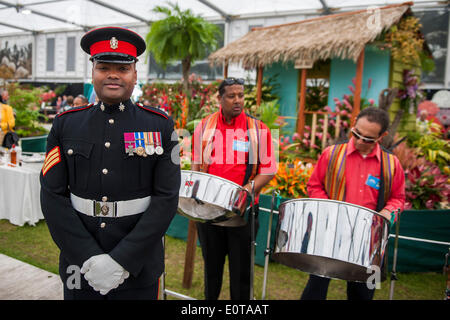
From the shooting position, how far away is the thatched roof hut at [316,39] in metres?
5.42

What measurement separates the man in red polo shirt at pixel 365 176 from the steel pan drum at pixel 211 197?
543 mm

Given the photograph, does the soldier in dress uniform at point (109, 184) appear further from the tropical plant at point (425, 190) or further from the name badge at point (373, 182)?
the tropical plant at point (425, 190)

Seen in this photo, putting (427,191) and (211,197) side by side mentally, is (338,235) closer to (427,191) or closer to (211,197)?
(211,197)

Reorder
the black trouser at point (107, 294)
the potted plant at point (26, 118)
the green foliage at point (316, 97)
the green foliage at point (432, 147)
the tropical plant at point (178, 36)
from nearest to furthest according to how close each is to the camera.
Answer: the black trouser at point (107, 294) < the green foliage at point (432, 147) < the potted plant at point (26, 118) < the green foliage at point (316, 97) < the tropical plant at point (178, 36)

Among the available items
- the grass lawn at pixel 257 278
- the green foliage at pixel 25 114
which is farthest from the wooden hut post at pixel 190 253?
the green foliage at pixel 25 114

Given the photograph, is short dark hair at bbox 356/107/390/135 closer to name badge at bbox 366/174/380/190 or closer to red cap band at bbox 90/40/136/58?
name badge at bbox 366/174/380/190

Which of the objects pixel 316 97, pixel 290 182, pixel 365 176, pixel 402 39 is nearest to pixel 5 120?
pixel 290 182

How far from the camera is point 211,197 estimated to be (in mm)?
1859

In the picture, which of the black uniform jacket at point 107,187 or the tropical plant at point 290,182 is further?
the tropical plant at point 290,182

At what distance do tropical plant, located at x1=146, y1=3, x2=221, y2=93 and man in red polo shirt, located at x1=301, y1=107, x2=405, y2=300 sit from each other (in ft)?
22.1

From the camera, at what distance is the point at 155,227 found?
4.21ft
